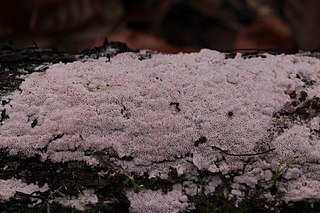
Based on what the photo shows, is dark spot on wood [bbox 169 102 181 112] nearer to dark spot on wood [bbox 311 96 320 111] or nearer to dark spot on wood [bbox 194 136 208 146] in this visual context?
dark spot on wood [bbox 194 136 208 146]

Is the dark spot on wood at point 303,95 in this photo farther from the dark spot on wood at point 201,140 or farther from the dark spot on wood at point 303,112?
the dark spot on wood at point 201,140

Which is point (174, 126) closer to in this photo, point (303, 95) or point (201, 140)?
point (201, 140)

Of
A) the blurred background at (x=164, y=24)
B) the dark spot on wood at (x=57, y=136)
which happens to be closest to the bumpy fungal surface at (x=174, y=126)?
the dark spot on wood at (x=57, y=136)

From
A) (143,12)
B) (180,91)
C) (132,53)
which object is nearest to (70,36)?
(143,12)

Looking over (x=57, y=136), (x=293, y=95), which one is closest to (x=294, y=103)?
(x=293, y=95)

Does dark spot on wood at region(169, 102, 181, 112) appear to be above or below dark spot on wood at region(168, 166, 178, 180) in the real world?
above

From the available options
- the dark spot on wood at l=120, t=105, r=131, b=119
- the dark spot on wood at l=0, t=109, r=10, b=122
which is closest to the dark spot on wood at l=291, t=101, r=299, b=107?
the dark spot on wood at l=120, t=105, r=131, b=119

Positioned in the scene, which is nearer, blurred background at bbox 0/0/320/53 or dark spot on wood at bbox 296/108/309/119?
dark spot on wood at bbox 296/108/309/119

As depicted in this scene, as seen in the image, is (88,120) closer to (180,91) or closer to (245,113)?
(180,91)
